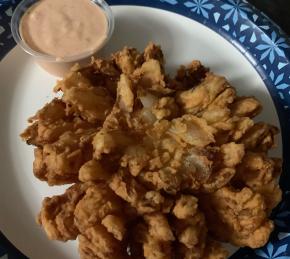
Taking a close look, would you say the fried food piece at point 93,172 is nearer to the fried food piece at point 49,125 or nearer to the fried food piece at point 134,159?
the fried food piece at point 134,159

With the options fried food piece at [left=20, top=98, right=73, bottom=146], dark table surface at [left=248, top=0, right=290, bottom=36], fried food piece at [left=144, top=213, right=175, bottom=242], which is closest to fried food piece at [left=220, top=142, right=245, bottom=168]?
fried food piece at [left=144, top=213, right=175, bottom=242]

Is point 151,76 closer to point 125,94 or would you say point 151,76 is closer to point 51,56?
point 125,94

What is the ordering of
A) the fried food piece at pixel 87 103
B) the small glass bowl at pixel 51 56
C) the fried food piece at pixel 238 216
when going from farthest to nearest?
the small glass bowl at pixel 51 56 → the fried food piece at pixel 87 103 → the fried food piece at pixel 238 216

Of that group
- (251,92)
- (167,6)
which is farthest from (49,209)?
(167,6)

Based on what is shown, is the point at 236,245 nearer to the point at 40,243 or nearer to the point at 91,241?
the point at 91,241

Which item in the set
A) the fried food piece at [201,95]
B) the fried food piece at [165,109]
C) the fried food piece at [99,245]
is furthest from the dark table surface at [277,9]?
the fried food piece at [99,245]

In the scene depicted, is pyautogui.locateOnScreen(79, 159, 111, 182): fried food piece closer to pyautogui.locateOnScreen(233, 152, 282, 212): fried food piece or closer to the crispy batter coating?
the crispy batter coating

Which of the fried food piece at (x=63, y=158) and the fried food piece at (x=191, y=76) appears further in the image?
the fried food piece at (x=191, y=76)
